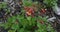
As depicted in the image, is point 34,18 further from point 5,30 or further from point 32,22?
point 5,30

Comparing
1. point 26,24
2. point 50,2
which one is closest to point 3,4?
point 26,24

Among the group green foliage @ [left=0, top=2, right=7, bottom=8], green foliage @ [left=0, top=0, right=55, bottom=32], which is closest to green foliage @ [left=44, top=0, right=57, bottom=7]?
green foliage @ [left=0, top=0, right=55, bottom=32]

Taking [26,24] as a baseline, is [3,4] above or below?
above

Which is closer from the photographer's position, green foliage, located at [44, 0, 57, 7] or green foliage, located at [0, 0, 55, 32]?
green foliage, located at [0, 0, 55, 32]

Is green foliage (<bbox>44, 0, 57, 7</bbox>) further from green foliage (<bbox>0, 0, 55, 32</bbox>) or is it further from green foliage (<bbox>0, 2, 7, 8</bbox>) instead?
green foliage (<bbox>0, 2, 7, 8</bbox>)

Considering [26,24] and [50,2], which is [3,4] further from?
[50,2]

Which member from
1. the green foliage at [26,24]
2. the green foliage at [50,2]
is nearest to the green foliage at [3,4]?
the green foliage at [26,24]

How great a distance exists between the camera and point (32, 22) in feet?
8.84

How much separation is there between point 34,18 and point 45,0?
17.1 inches

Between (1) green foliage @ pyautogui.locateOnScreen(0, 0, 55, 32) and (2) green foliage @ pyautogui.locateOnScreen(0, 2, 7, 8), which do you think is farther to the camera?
(2) green foliage @ pyautogui.locateOnScreen(0, 2, 7, 8)

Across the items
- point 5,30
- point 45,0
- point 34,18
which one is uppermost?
point 45,0

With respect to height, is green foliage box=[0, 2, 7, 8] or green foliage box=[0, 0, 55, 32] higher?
green foliage box=[0, 2, 7, 8]

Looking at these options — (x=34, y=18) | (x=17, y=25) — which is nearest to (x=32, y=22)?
(x=34, y=18)

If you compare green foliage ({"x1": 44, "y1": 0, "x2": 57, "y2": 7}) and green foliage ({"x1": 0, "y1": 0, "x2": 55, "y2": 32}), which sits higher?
green foliage ({"x1": 44, "y1": 0, "x2": 57, "y2": 7})
